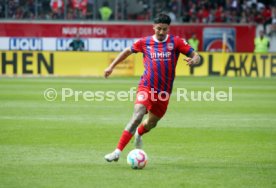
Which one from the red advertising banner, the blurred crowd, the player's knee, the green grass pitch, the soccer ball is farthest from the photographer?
the red advertising banner

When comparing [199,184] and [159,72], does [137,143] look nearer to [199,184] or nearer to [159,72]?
[159,72]

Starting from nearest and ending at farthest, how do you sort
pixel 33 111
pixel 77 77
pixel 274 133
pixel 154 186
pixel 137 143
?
pixel 154 186, pixel 137 143, pixel 274 133, pixel 33 111, pixel 77 77

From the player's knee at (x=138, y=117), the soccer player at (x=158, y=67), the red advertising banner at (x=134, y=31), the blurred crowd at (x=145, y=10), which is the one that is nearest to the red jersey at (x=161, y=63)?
the soccer player at (x=158, y=67)

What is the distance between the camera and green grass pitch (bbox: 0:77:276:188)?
9.88 meters

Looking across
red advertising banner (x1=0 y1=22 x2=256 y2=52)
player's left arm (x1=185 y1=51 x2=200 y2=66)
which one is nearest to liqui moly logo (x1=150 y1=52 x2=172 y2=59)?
player's left arm (x1=185 y1=51 x2=200 y2=66)

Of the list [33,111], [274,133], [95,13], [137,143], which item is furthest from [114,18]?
[137,143]

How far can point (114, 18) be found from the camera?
45281mm

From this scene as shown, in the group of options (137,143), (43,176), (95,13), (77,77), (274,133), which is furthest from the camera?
(95,13)

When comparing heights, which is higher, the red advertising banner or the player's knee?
the player's knee

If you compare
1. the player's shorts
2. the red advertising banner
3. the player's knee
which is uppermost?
the player's shorts

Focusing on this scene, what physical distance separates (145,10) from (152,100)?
113 feet

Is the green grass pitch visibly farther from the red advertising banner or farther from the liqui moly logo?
the red advertising banner

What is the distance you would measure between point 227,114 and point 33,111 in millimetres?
4992

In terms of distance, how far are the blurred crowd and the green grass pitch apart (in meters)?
19.1
